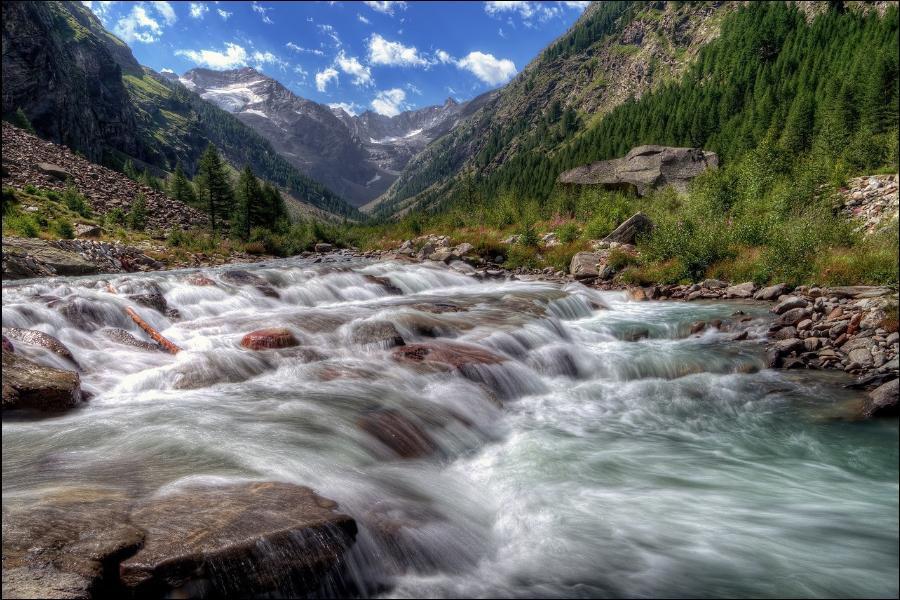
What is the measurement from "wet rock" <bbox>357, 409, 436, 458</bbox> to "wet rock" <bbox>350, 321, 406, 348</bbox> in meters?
3.94

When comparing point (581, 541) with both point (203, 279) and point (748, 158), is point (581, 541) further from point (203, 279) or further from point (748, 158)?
point (748, 158)

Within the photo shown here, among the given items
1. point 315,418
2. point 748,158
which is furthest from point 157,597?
point 748,158

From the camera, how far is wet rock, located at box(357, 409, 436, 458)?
727 centimetres

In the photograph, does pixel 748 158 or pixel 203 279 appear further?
pixel 748 158

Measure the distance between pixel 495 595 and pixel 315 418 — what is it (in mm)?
4380

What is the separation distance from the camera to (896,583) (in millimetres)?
4574

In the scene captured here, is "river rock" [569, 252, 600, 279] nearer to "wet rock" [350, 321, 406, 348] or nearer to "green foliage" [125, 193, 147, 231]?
"wet rock" [350, 321, 406, 348]

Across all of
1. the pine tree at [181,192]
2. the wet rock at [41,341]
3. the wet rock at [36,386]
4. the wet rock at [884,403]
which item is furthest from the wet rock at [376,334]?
the pine tree at [181,192]

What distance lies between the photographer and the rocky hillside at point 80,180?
44.7 metres

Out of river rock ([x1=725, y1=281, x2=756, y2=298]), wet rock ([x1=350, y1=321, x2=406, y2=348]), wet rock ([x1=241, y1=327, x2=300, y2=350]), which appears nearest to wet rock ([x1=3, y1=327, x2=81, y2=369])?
wet rock ([x1=241, y1=327, x2=300, y2=350])

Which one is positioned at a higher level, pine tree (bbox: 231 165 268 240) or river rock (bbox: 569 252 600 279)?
pine tree (bbox: 231 165 268 240)

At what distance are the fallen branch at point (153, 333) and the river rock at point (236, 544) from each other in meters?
7.83

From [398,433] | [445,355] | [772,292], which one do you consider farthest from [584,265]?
[398,433]

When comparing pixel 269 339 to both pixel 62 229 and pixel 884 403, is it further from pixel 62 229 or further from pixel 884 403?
pixel 62 229
